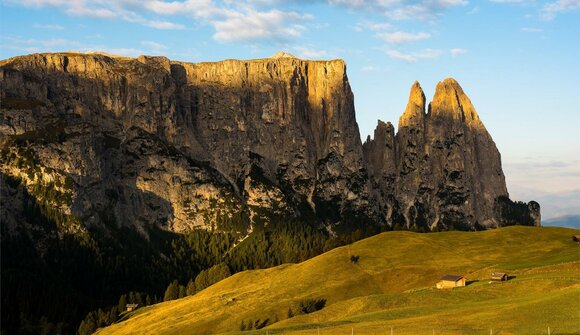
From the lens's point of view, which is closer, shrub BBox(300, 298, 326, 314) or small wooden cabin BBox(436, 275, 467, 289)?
small wooden cabin BBox(436, 275, 467, 289)

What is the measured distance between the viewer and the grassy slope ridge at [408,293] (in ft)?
292

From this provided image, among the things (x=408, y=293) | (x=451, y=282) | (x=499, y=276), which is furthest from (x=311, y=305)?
(x=499, y=276)

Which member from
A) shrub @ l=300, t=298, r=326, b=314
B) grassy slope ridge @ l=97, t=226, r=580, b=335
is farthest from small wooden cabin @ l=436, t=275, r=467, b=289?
shrub @ l=300, t=298, r=326, b=314

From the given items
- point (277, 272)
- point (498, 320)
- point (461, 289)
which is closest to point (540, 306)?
point (498, 320)

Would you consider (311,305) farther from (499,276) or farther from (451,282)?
(499,276)

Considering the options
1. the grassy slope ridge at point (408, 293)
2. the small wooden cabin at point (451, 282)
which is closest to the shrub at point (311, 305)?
the grassy slope ridge at point (408, 293)

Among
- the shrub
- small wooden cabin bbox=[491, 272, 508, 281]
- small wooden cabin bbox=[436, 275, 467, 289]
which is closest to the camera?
small wooden cabin bbox=[491, 272, 508, 281]

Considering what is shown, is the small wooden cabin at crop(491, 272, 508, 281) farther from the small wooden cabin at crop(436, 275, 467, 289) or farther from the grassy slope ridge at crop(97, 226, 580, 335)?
the small wooden cabin at crop(436, 275, 467, 289)

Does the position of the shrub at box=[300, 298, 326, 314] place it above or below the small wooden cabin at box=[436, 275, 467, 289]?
below

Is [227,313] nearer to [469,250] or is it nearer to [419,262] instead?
[419,262]

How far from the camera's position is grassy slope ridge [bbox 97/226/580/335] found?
88.9 metres

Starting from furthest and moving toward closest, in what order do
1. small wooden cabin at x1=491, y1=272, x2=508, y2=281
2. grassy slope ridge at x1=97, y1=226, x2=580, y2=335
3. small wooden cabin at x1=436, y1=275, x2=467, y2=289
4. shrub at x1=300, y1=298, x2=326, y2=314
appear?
shrub at x1=300, y1=298, x2=326, y2=314 → small wooden cabin at x1=436, y1=275, x2=467, y2=289 → small wooden cabin at x1=491, y1=272, x2=508, y2=281 → grassy slope ridge at x1=97, y1=226, x2=580, y2=335

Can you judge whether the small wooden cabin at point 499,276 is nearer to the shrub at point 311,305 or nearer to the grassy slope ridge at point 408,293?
the grassy slope ridge at point 408,293

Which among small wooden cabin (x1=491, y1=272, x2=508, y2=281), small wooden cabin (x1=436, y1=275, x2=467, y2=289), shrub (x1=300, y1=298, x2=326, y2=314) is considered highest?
small wooden cabin (x1=491, y1=272, x2=508, y2=281)
